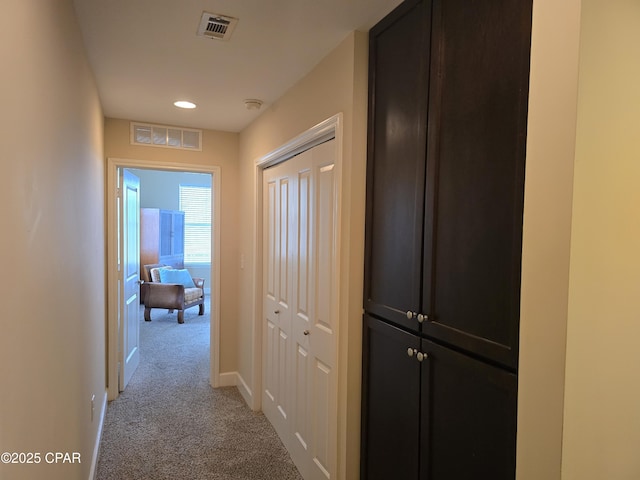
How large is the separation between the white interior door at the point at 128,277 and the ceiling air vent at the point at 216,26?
2138 mm

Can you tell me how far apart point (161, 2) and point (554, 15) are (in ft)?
4.68

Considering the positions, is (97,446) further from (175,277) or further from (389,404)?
(175,277)

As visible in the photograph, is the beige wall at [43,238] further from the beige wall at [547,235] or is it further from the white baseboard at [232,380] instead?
the white baseboard at [232,380]

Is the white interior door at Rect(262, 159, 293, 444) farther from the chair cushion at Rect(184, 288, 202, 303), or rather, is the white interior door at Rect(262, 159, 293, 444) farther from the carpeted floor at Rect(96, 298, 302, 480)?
the chair cushion at Rect(184, 288, 202, 303)

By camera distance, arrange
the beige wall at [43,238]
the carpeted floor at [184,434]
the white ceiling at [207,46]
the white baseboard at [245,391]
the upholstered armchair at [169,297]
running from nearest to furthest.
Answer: the beige wall at [43,238]
the white ceiling at [207,46]
the carpeted floor at [184,434]
the white baseboard at [245,391]
the upholstered armchair at [169,297]

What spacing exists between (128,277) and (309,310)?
2275mm

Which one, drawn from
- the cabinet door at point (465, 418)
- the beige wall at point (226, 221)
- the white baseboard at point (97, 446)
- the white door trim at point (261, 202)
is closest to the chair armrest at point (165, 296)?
the beige wall at point (226, 221)

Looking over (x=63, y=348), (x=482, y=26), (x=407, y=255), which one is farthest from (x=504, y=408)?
(x=63, y=348)

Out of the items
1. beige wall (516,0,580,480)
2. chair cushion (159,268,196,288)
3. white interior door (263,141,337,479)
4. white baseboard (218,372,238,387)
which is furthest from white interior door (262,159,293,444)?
chair cushion (159,268,196,288)

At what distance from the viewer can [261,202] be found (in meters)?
3.23

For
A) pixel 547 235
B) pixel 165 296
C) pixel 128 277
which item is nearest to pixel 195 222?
pixel 165 296

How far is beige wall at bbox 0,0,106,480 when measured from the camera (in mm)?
889

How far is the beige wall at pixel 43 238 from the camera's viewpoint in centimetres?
89

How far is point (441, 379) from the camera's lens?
4.53ft
